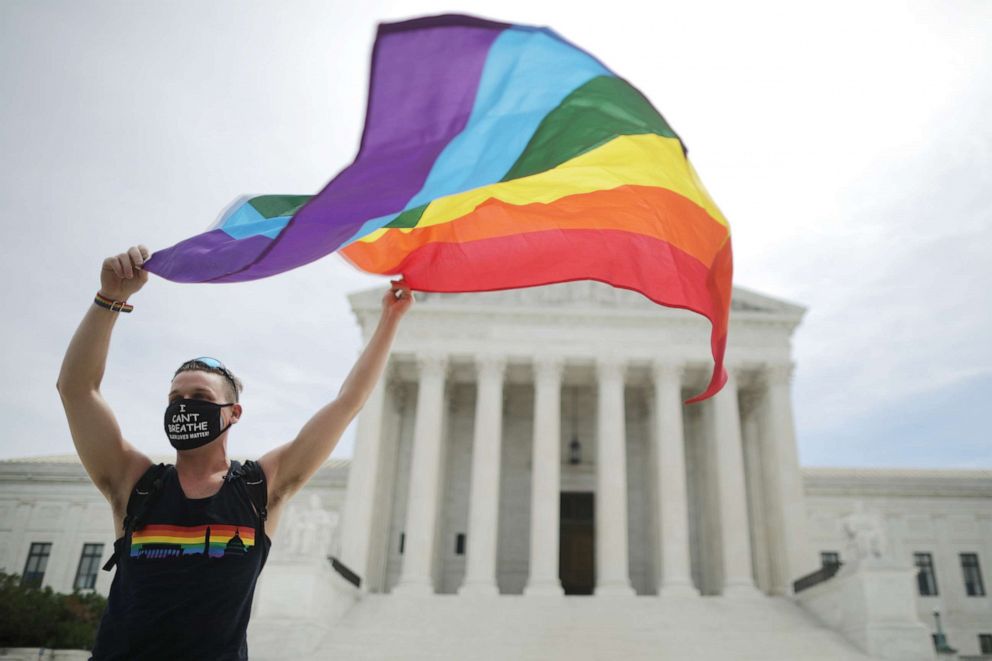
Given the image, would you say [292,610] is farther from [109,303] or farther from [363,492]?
[109,303]

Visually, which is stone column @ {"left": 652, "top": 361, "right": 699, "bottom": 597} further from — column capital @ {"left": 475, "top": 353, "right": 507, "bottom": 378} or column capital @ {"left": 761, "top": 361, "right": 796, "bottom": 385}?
column capital @ {"left": 475, "top": 353, "right": 507, "bottom": 378}

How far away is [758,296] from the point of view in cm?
3703

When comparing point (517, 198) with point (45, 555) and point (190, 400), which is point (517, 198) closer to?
point (190, 400)

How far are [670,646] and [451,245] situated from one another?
2151 centimetres

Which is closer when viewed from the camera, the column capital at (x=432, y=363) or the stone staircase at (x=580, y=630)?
the stone staircase at (x=580, y=630)

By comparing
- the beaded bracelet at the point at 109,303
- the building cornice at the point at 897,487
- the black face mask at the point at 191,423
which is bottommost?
the black face mask at the point at 191,423

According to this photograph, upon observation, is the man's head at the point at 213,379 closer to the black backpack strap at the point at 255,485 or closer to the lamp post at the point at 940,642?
the black backpack strap at the point at 255,485

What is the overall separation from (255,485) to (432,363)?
32390 millimetres

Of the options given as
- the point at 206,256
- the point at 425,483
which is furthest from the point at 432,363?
the point at 206,256

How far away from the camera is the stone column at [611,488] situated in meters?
32.1

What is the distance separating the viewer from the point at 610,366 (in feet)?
116

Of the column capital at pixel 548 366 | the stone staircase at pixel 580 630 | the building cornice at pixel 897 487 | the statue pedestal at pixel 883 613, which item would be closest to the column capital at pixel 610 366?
the column capital at pixel 548 366

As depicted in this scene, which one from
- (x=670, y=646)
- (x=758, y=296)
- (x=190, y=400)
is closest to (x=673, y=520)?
(x=670, y=646)

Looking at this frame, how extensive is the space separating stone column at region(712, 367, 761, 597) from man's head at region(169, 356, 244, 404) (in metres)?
31.6
